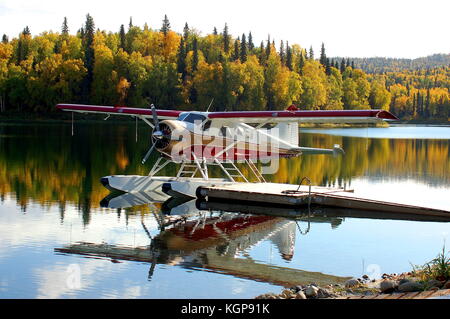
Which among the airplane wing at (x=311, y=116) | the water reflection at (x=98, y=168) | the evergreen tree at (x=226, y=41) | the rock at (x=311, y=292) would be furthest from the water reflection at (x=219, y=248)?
the evergreen tree at (x=226, y=41)

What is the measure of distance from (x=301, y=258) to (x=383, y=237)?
2.48m

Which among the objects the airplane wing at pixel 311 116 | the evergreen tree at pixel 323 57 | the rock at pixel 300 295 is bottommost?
the rock at pixel 300 295

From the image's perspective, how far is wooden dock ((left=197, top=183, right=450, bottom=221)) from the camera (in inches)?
Answer: 519

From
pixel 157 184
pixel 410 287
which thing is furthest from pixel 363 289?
pixel 157 184

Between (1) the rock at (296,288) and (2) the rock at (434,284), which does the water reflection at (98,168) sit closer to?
(1) the rock at (296,288)

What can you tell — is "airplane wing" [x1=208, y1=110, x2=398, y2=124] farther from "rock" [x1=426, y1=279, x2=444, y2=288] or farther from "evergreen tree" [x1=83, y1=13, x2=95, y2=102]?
"evergreen tree" [x1=83, y1=13, x2=95, y2=102]

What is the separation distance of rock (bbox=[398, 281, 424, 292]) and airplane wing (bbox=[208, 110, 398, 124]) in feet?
21.0

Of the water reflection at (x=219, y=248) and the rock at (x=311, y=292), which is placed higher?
the rock at (x=311, y=292)

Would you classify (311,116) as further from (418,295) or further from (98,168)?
(98,168)

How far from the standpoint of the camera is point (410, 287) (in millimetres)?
6527

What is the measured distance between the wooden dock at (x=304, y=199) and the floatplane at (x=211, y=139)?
0.85m

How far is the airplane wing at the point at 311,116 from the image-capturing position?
13102 millimetres

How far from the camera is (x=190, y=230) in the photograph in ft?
38.4
